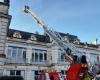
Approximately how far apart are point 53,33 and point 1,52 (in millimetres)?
6173

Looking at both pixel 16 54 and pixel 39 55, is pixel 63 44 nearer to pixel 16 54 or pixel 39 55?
pixel 16 54

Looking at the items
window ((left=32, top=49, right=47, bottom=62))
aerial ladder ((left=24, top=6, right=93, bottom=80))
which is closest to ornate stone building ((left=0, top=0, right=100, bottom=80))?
window ((left=32, top=49, right=47, bottom=62))

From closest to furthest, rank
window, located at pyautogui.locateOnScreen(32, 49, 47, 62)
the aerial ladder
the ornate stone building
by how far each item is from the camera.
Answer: the aerial ladder, the ornate stone building, window, located at pyautogui.locateOnScreen(32, 49, 47, 62)

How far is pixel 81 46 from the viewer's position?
5128 centimetres

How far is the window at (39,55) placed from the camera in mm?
46959

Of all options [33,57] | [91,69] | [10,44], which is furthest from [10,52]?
[91,69]

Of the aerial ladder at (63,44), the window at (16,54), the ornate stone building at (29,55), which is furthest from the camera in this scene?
the window at (16,54)

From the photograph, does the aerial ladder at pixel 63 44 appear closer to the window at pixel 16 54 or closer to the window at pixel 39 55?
the window at pixel 16 54

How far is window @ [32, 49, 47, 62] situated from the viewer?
154ft

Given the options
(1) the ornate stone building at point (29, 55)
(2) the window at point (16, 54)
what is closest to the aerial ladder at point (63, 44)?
(1) the ornate stone building at point (29, 55)

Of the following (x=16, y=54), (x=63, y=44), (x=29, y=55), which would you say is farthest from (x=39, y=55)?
(x=63, y=44)

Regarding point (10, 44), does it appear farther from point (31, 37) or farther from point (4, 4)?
point (4, 4)

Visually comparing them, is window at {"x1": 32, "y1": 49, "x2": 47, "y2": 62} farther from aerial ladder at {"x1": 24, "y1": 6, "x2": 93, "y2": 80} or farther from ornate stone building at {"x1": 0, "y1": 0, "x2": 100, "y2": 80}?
aerial ladder at {"x1": 24, "y1": 6, "x2": 93, "y2": 80}

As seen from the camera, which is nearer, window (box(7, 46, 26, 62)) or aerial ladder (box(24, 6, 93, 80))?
aerial ladder (box(24, 6, 93, 80))
